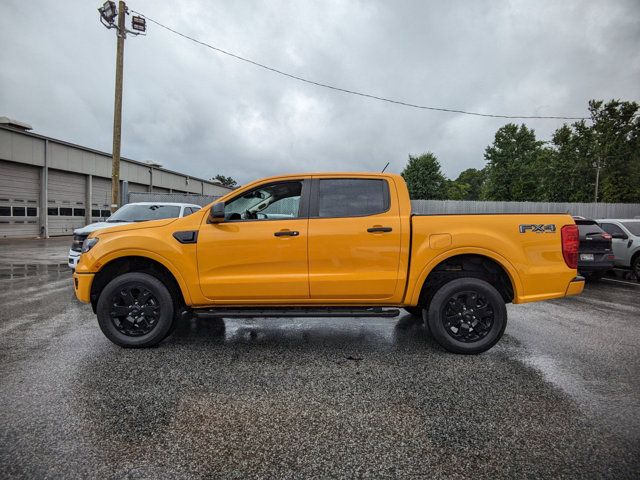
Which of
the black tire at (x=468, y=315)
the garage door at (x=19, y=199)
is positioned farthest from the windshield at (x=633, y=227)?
the garage door at (x=19, y=199)

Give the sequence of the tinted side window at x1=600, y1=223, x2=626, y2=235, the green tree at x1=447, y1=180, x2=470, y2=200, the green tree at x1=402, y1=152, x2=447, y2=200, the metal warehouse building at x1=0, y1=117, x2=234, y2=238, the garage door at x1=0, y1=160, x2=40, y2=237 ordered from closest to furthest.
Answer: the tinted side window at x1=600, y1=223, x2=626, y2=235
the garage door at x1=0, y1=160, x2=40, y2=237
the metal warehouse building at x1=0, y1=117, x2=234, y2=238
the green tree at x1=402, y1=152, x2=447, y2=200
the green tree at x1=447, y1=180, x2=470, y2=200

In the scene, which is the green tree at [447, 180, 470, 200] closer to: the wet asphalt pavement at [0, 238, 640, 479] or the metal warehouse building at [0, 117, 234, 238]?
the metal warehouse building at [0, 117, 234, 238]

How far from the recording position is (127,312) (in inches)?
157

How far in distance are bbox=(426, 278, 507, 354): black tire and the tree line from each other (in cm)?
4174

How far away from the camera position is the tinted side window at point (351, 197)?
4.03m

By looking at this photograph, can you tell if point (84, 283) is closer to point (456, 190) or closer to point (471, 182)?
point (456, 190)

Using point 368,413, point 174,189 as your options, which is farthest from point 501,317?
point 174,189

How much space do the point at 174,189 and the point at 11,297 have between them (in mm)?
28503

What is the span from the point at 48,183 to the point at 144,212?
1639 centimetres

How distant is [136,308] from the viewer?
4004mm

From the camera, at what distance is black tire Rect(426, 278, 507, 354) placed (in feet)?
12.7

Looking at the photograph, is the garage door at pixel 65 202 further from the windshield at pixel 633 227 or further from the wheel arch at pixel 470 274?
the windshield at pixel 633 227

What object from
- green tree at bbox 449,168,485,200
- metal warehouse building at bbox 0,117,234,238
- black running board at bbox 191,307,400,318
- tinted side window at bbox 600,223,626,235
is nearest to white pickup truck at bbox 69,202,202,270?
black running board at bbox 191,307,400,318

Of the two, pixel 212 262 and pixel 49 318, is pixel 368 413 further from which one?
pixel 49 318
